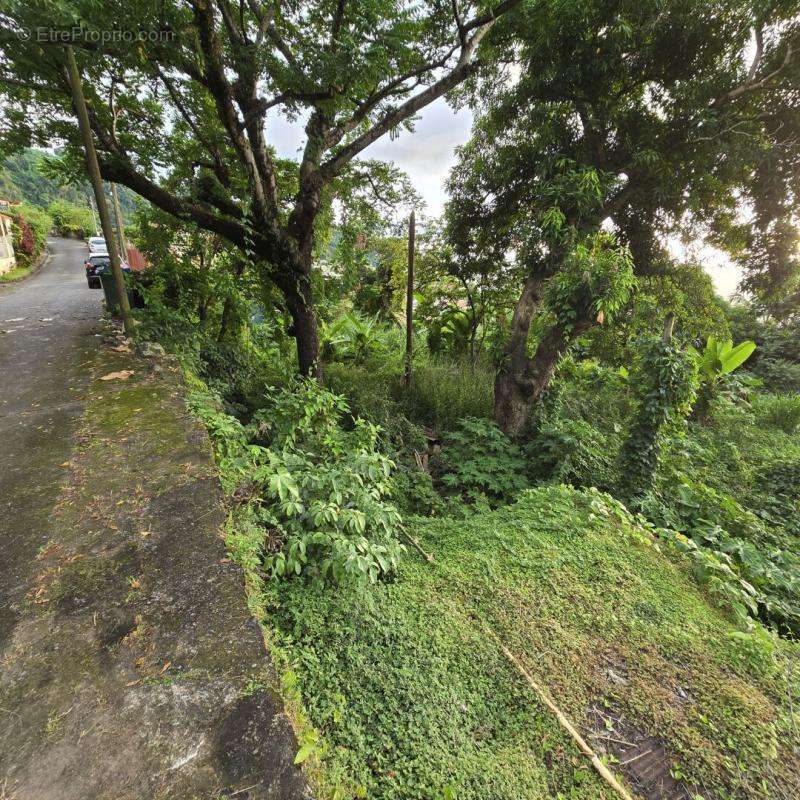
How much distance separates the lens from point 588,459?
203 inches

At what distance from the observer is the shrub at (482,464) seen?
4.76 m

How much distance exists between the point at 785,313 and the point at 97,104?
16389 millimetres

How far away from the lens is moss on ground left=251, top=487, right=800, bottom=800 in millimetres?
1608

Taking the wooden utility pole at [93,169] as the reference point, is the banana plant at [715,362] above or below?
below

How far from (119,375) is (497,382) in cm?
529

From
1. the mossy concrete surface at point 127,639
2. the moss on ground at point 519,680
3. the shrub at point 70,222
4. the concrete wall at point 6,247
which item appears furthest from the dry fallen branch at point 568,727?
the shrub at point 70,222

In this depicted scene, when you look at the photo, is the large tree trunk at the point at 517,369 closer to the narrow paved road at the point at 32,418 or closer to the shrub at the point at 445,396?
the shrub at the point at 445,396

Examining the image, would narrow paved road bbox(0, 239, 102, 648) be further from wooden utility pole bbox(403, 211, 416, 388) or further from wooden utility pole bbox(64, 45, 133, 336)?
wooden utility pole bbox(403, 211, 416, 388)

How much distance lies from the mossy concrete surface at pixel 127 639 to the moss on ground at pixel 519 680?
0.67 ft

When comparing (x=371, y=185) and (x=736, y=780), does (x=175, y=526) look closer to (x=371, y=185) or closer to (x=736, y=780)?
(x=736, y=780)

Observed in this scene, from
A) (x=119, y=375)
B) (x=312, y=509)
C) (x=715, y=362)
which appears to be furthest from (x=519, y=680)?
(x=715, y=362)

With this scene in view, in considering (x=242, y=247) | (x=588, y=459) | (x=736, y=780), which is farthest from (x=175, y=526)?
(x=588, y=459)

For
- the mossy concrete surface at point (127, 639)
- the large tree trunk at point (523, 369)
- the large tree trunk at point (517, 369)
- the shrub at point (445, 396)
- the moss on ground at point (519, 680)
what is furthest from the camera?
the shrub at point (445, 396)

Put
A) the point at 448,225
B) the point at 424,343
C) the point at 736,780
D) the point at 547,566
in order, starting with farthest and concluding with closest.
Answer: the point at 424,343 < the point at 448,225 < the point at 547,566 < the point at 736,780
